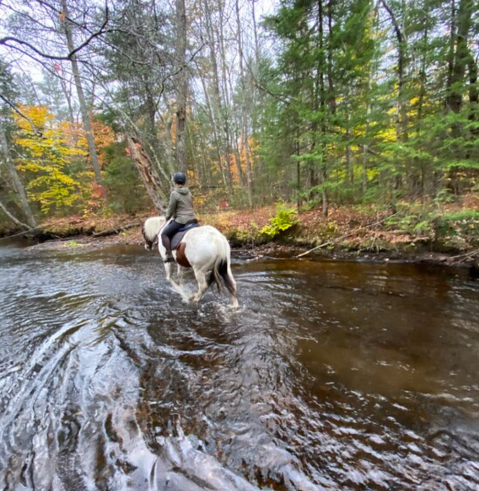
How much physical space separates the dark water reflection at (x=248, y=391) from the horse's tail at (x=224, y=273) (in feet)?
1.55

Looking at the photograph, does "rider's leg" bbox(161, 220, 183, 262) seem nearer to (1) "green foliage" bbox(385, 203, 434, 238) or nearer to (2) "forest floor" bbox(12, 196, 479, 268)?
(2) "forest floor" bbox(12, 196, 479, 268)

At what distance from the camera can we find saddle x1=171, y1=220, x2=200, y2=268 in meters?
5.03

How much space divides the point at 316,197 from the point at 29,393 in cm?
1036

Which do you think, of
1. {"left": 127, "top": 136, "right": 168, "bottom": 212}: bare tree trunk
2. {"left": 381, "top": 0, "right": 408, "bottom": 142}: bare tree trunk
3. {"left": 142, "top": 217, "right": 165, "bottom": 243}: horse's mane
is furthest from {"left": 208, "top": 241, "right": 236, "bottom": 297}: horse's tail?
{"left": 381, "top": 0, "right": 408, "bottom": 142}: bare tree trunk

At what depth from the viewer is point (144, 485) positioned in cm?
188

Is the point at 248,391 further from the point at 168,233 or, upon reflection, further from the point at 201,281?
the point at 168,233

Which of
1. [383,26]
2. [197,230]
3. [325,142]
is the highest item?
[383,26]

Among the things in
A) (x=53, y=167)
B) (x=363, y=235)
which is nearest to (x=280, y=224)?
(x=363, y=235)

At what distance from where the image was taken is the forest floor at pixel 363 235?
6.22 meters

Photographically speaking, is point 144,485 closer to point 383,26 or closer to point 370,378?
point 370,378

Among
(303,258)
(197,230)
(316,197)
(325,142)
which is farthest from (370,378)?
(316,197)

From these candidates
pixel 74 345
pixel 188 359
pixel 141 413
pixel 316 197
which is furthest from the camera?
pixel 316 197

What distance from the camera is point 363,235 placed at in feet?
25.7

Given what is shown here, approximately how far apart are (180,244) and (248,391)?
10.2 feet
